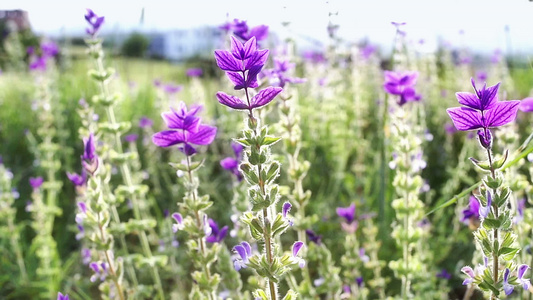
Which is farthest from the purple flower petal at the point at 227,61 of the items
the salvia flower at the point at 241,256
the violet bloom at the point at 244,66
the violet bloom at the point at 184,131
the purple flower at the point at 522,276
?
the purple flower at the point at 522,276

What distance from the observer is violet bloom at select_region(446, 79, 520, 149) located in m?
1.34

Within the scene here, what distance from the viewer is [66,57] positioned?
697 cm

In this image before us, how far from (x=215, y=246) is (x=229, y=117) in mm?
2470

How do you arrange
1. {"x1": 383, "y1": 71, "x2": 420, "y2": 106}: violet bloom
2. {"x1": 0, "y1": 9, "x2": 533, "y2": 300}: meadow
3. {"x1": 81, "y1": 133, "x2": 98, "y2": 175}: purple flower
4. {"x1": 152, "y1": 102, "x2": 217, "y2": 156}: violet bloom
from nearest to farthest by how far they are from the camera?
{"x1": 0, "y1": 9, "x2": 533, "y2": 300}: meadow → {"x1": 152, "y1": 102, "x2": 217, "y2": 156}: violet bloom → {"x1": 81, "y1": 133, "x2": 98, "y2": 175}: purple flower → {"x1": 383, "y1": 71, "x2": 420, "y2": 106}: violet bloom

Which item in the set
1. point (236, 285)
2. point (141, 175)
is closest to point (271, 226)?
point (236, 285)

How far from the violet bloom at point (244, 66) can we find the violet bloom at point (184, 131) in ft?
1.13

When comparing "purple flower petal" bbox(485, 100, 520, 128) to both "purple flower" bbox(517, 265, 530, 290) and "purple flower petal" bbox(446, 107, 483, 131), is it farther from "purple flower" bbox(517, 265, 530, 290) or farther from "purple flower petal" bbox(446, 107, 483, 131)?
"purple flower" bbox(517, 265, 530, 290)

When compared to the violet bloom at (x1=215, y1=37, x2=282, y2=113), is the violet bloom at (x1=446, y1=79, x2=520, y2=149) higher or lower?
lower

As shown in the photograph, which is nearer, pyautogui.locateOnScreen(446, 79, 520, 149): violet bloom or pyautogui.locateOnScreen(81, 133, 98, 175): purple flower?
pyautogui.locateOnScreen(446, 79, 520, 149): violet bloom

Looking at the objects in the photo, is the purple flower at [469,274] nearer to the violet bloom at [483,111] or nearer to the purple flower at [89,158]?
the violet bloom at [483,111]

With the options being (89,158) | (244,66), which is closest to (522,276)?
(244,66)

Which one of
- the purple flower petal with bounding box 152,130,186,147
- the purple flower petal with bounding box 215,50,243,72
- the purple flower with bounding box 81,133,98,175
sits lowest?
the purple flower with bounding box 81,133,98,175

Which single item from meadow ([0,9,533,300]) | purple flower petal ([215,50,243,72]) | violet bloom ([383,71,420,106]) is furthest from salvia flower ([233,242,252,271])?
violet bloom ([383,71,420,106])

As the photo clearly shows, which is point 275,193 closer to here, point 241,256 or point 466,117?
point 241,256
